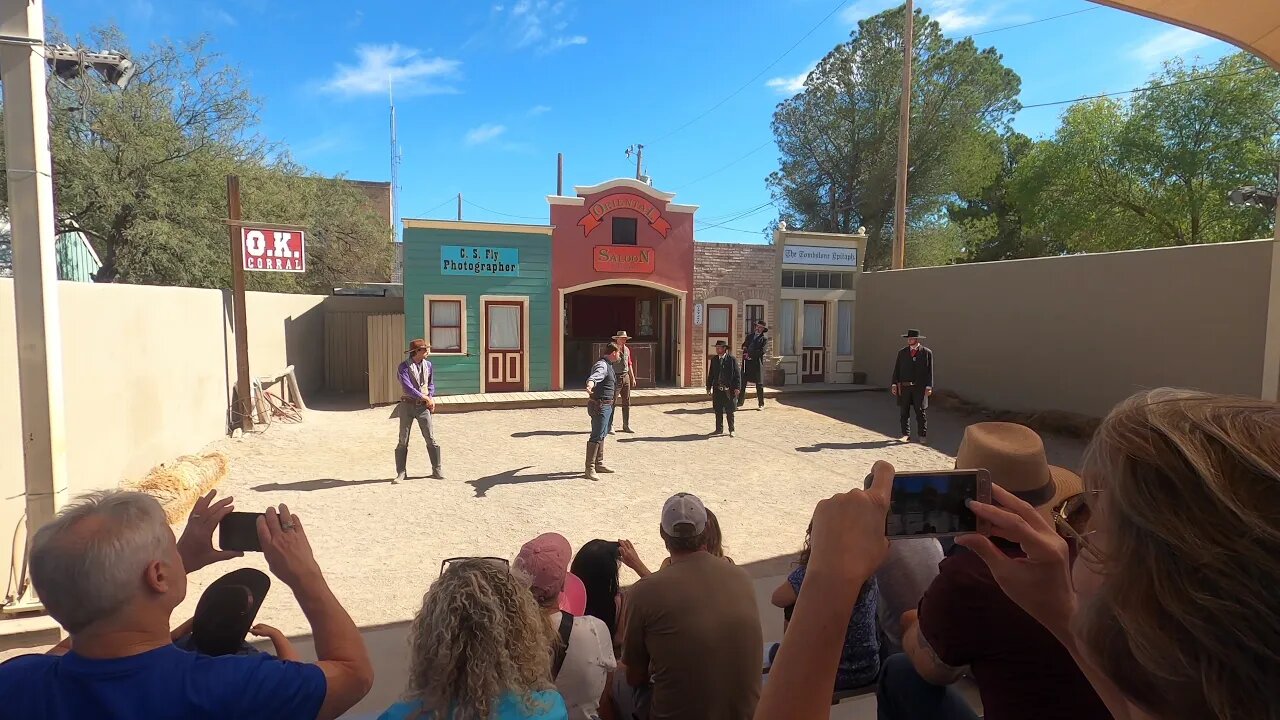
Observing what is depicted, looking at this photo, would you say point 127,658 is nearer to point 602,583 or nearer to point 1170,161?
point 602,583

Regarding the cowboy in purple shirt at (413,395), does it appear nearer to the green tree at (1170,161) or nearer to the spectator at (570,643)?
the spectator at (570,643)

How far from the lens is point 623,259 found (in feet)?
47.8

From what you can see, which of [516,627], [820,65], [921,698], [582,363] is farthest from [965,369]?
[820,65]

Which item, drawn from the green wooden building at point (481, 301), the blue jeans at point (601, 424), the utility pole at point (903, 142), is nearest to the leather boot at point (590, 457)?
the blue jeans at point (601, 424)

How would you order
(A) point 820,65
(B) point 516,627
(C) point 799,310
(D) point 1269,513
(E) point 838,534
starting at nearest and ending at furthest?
(D) point 1269,513, (E) point 838,534, (B) point 516,627, (C) point 799,310, (A) point 820,65

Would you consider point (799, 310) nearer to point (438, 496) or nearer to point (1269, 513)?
point (438, 496)

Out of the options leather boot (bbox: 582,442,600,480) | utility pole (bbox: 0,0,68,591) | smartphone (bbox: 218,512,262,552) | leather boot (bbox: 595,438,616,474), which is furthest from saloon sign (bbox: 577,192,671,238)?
smartphone (bbox: 218,512,262,552)

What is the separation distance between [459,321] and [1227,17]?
1207 centimetres

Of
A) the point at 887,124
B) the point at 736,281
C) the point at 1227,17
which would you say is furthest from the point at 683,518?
the point at 887,124

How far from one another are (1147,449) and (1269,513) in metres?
0.11

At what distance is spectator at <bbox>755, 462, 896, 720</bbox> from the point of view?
936mm

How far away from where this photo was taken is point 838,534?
99 centimetres

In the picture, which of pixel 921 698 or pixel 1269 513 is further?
pixel 921 698

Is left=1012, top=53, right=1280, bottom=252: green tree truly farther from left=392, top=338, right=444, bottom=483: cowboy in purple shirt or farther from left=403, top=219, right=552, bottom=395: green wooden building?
left=392, top=338, right=444, bottom=483: cowboy in purple shirt
